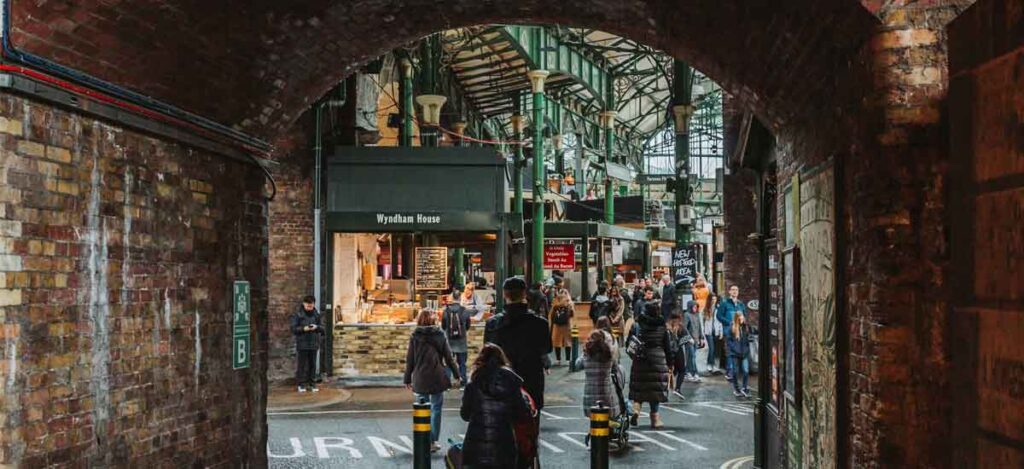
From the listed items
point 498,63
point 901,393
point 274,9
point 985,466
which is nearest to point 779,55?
point 901,393

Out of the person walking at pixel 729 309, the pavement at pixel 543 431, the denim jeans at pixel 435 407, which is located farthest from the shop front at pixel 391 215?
the denim jeans at pixel 435 407

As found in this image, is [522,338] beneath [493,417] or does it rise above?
above

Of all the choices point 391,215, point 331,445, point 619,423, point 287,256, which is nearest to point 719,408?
point 619,423

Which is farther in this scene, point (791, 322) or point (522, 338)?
point (522, 338)

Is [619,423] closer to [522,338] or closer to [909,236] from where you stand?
[522,338]

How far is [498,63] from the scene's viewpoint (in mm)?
28250

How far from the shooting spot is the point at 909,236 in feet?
17.4

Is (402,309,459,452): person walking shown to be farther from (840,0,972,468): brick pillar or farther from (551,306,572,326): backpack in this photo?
(551,306,572,326): backpack

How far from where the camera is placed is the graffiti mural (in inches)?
248

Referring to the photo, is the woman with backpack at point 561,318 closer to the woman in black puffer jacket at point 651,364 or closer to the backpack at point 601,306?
the backpack at point 601,306

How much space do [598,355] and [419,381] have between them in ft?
6.47

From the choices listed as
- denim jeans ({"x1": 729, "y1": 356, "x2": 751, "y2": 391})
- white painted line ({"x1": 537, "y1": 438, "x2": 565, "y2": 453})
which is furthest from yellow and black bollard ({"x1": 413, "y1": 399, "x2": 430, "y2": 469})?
denim jeans ({"x1": 729, "y1": 356, "x2": 751, "y2": 391})

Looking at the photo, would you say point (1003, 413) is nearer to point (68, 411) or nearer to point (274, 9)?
point (68, 411)

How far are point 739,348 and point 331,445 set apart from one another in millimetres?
7412
